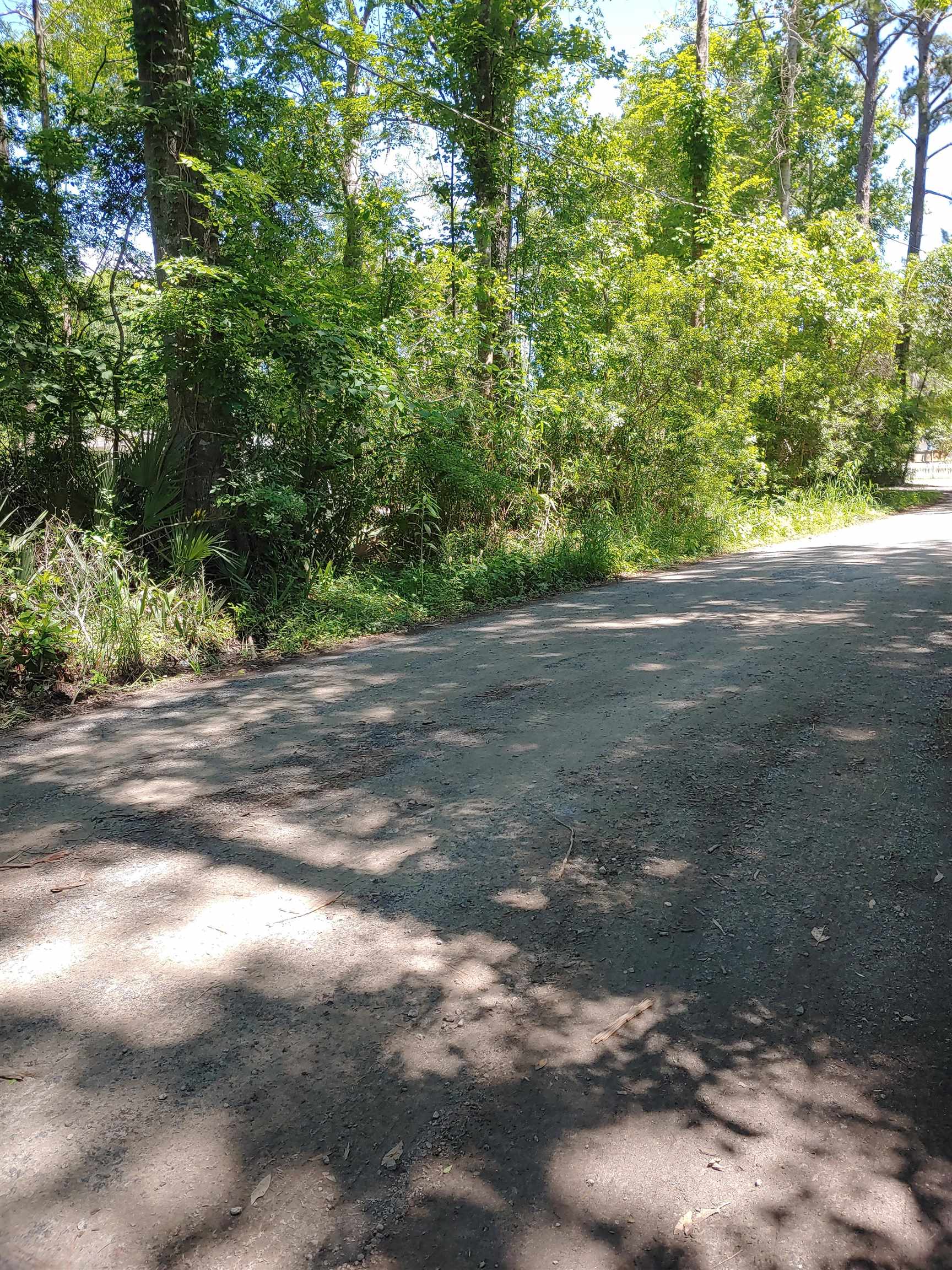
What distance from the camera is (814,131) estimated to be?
32.3m

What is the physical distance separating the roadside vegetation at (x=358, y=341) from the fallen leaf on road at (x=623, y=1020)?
16.2 ft

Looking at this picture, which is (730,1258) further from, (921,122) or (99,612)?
(921,122)

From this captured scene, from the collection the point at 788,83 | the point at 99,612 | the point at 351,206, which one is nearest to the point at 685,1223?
the point at 99,612

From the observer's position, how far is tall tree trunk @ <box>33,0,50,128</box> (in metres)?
11.0

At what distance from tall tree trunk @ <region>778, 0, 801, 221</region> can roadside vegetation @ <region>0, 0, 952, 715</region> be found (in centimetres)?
369

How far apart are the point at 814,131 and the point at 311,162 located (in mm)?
28678

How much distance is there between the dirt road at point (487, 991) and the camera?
75.5 inches

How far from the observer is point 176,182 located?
8.26m

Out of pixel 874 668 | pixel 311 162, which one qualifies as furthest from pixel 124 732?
pixel 311 162

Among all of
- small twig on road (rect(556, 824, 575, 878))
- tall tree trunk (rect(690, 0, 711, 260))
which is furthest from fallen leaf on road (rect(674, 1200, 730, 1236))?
tall tree trunk (rect(690, 0, 711, 260))

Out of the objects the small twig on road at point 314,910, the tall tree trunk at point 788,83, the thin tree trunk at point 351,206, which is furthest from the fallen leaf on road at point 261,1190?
the tall tree trunk at point 788,83

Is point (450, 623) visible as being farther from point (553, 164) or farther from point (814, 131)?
point (814, 131)

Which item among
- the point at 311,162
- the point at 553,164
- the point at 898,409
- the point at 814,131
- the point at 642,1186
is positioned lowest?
the point at 642,1186

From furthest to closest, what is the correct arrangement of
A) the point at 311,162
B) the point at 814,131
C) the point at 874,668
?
the point at 814,131 → the point at 311,162 → the point at 874,668
